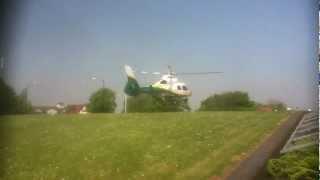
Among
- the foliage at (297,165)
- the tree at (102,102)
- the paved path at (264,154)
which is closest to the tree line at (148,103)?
the tree at (102,102)

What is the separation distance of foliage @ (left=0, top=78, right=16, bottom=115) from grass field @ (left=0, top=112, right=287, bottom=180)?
0.07 m

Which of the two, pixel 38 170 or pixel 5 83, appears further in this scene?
pixel 5 83

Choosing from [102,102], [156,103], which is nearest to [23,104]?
[102,102]

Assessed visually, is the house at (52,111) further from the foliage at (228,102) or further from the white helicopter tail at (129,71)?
the foliage at (228,102)

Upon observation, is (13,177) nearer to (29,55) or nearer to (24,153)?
(24,153)

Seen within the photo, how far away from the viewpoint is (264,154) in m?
4.13

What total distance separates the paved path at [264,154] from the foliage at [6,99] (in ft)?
5.40

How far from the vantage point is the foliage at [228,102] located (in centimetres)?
428

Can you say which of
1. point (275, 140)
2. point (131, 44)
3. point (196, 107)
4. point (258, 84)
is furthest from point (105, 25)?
point (275, 140)

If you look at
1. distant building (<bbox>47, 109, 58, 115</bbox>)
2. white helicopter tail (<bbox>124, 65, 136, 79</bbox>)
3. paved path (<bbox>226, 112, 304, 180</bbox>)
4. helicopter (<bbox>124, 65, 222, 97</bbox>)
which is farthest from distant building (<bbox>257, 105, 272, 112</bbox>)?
distant building (<bbox>47, 109, 58, 115</bbox>)

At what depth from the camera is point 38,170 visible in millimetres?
4148

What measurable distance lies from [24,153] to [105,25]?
1069mm

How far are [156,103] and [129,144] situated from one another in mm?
369

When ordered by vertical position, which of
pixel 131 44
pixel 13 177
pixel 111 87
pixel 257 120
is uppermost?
pixel 131 44
